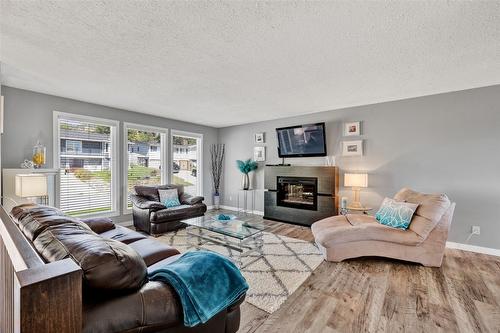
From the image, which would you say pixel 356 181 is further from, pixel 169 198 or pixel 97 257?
pixel 97 257

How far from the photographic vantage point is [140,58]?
2.46 meters

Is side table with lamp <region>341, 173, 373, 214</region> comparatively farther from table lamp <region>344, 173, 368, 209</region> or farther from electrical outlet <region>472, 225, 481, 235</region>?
electrical outlet <region>472, 225, 481, 235</region>

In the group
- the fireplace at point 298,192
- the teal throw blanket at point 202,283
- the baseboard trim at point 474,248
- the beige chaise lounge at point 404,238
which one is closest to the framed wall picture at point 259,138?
the fireplace at point 298,192

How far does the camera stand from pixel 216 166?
6.65 m

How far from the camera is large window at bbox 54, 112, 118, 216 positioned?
12.9ft

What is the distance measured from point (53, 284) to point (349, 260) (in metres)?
3.15

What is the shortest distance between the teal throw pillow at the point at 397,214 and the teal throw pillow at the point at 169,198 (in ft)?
12.1

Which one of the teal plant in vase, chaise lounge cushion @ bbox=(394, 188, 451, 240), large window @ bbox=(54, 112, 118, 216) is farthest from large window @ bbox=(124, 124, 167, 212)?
chaise lounge cushion @ bbox=(394, 188, 451, 240)

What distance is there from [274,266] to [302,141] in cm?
295

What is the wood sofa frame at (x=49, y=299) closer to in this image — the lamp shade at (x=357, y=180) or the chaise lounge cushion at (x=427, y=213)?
the chaise lounge cushion at (x=427, y=213)

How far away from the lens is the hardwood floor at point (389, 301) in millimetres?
1801

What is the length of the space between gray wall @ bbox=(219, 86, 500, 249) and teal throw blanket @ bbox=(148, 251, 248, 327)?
377 cm

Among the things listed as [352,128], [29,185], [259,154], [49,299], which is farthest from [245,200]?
[49,299]

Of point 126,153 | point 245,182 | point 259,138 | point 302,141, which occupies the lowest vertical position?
point 245,182
